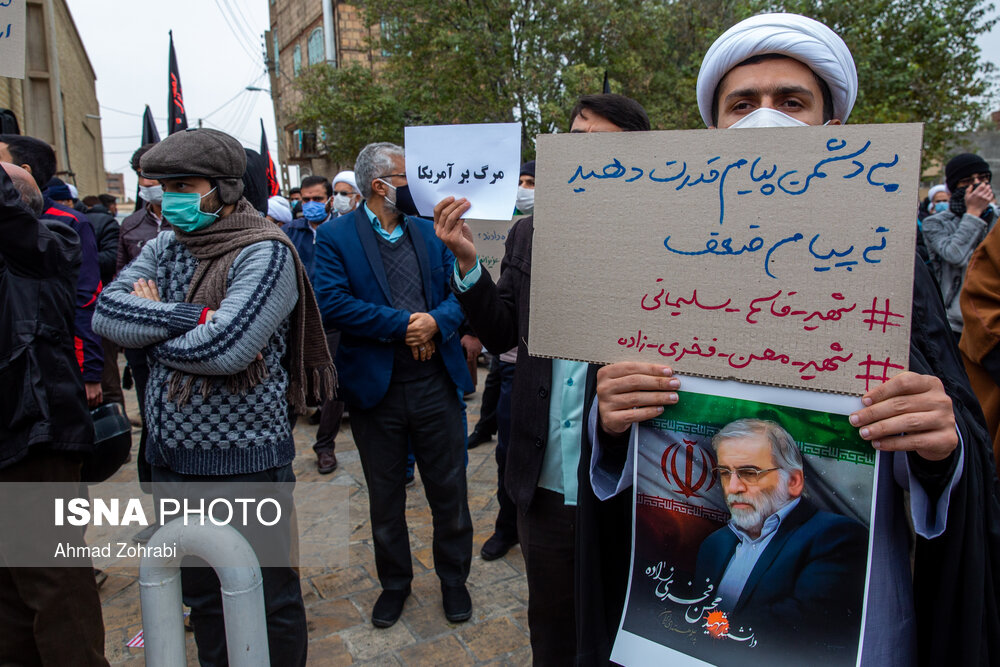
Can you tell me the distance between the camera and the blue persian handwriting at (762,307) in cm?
110

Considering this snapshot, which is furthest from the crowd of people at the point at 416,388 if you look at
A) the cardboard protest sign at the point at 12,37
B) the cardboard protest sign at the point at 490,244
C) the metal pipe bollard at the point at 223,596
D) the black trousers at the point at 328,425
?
the black trousers at the point at 328,425

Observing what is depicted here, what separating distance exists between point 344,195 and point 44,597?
179 inches

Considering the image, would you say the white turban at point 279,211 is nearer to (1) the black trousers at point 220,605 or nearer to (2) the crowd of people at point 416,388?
(2) the crowd of people at point 416,388

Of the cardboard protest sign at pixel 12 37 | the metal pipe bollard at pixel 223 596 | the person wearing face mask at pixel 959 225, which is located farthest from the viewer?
the person wearing face mask at pixel 959 225

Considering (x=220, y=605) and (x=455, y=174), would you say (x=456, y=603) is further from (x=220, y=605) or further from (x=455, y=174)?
(x=455, y=174)

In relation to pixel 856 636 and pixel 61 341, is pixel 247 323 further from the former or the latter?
pixel 856 636

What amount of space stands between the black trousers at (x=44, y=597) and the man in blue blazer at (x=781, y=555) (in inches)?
92.0

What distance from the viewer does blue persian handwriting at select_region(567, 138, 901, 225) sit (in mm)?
1057

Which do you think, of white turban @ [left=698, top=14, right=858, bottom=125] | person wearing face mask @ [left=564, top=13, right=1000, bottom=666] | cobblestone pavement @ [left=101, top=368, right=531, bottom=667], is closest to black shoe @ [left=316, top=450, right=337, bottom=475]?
cobblestone pavement @ [left=101, top=368, right=531, bottom=667]

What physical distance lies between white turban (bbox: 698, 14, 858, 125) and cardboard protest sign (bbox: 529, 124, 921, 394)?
0.46m

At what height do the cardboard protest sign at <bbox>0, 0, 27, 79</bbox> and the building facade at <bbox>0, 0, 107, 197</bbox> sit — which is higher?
the building facade at <bbox>0, 0, 107, 197</bbox>

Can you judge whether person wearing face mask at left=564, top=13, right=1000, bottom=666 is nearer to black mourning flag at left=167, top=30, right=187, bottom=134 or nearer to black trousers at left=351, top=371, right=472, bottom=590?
black trousers at left=351, top=371, right=472, bottom=590

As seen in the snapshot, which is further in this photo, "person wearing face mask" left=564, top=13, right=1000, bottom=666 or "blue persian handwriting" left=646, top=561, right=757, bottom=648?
"blue persian handwriting" left=646, top=561, right=757, bottom=648

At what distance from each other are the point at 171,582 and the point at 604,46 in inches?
561
